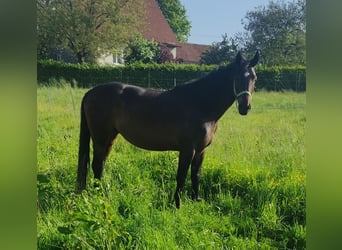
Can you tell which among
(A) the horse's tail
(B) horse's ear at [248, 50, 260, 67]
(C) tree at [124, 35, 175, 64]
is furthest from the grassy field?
(C) tree at [124, 35, 175, 64]

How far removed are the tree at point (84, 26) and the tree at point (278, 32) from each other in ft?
1.68

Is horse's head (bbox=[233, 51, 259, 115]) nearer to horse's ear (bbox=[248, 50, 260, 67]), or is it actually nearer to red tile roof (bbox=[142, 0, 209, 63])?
horse's ear (bbox=[248, 50, 260, 67])

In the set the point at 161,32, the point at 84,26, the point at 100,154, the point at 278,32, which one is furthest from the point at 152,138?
the point at 278,32

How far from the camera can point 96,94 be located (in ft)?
5.80

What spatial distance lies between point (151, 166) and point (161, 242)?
1.38 feet

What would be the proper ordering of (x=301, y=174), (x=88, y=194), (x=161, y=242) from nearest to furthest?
Result: (x=161, y=242) < (x=301, y=174) < (x=88, y=194)

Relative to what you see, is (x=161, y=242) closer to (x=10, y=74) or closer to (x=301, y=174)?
(x=301, y=174)

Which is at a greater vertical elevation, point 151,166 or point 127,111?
point 127,111

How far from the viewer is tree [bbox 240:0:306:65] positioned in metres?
1.41

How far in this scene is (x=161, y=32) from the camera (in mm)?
1598

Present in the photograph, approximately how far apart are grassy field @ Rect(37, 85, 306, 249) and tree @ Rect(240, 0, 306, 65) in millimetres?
187

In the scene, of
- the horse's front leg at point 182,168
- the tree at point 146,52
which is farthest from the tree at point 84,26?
the horse's front leg at point 182,168

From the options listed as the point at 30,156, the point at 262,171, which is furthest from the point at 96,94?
the point at 262,171

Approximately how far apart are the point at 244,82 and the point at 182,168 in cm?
50
